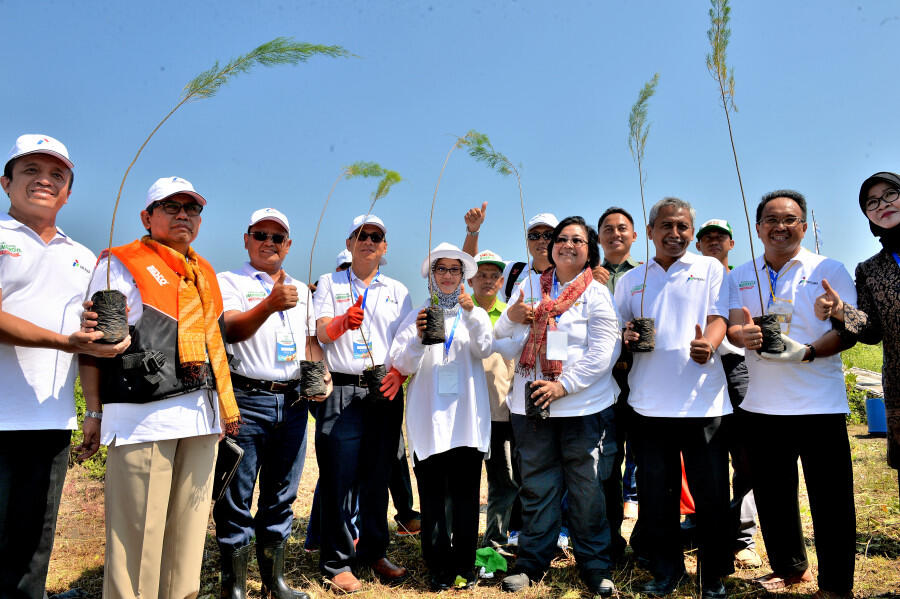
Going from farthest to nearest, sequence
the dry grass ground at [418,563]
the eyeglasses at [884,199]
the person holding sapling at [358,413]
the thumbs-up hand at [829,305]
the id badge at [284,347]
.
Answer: the person holding sapling at [358,413] < the dry grass ground at [418,563] < the id badge at [284,347] < the thumbs-up hand at [829,305] < the eyeglasses at [884,199]

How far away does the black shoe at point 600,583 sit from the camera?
13.9 ft

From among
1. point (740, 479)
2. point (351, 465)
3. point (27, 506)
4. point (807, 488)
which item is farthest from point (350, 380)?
point (740, 479)

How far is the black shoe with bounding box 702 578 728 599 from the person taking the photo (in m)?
4.18

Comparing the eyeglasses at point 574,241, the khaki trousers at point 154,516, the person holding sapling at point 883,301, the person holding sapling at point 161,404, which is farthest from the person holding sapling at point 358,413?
the person holding sapling at point 883,301

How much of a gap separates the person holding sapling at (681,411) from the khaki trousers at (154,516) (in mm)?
2876

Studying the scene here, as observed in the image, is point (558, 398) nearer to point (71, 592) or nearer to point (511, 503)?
point (511, 503)

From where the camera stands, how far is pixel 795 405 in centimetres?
402

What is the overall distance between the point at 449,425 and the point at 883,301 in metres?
2.87

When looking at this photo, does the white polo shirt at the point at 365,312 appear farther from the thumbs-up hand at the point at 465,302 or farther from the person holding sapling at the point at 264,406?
the thumbs-up hand at the point at 465,302

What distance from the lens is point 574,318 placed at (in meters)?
4.42

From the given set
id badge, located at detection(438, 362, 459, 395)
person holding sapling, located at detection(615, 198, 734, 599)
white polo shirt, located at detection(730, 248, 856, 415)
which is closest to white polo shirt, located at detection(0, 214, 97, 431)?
id badge, located at detection(438, 362, 459, 395)

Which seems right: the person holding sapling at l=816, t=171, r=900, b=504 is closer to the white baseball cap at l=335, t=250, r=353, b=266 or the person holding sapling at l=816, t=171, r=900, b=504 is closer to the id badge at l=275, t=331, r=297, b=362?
the id badge at l=275, t=331, r=297, b=362

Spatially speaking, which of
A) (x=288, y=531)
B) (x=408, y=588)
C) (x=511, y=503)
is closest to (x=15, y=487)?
(x=288, y=531)

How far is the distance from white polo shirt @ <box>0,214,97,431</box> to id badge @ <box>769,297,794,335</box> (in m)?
4.32
